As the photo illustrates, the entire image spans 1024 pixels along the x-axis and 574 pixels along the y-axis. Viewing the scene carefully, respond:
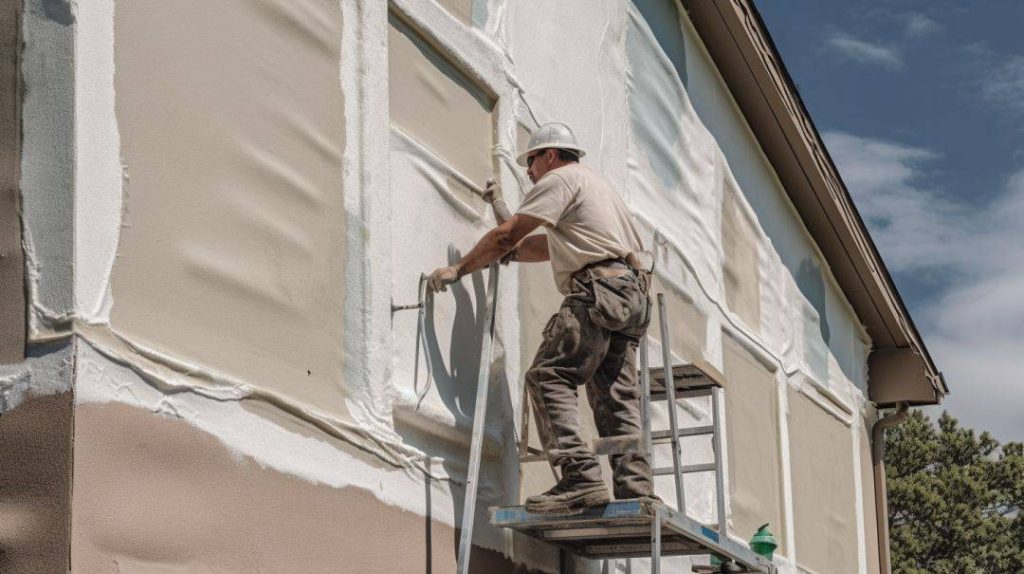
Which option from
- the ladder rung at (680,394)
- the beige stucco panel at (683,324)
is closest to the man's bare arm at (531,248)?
the ladder rung at (680,394)

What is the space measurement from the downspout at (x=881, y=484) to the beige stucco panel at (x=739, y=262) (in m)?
3.03

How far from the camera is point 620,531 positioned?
694 centimetres

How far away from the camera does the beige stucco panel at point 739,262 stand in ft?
38.6

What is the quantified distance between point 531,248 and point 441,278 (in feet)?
2.72

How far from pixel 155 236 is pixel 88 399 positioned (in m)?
0.64

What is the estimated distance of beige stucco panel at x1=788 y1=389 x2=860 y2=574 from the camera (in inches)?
489

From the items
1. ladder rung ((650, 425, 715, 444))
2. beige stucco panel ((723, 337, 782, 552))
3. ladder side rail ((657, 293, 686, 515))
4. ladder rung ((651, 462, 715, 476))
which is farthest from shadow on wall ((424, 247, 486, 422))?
beige stucco panel ((723, 337, 782, 552))

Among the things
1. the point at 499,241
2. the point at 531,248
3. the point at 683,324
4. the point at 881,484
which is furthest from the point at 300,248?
the point at 881,484

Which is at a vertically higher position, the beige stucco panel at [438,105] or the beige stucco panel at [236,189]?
the beige stucco panel at [438,105]

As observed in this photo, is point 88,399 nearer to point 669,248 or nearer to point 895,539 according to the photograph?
point 669,248

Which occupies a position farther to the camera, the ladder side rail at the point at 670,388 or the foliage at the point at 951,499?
the foliage at the point at 951,499

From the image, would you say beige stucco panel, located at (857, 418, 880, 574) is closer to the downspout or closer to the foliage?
the downspout

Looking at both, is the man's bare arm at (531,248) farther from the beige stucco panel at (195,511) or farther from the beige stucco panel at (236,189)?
the beige stucco panel at (195,511)

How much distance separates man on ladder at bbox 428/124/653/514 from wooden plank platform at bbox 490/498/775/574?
101mm
